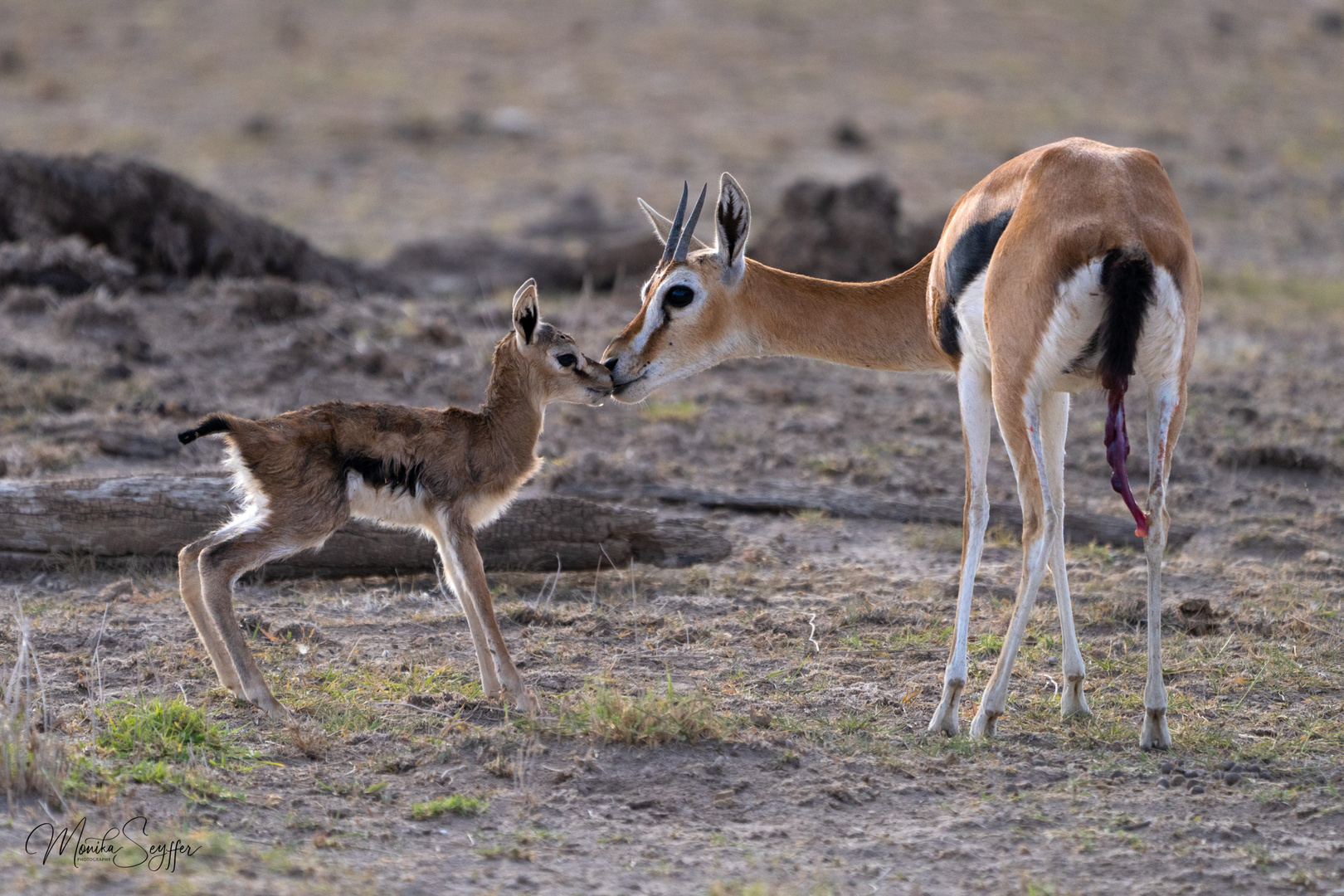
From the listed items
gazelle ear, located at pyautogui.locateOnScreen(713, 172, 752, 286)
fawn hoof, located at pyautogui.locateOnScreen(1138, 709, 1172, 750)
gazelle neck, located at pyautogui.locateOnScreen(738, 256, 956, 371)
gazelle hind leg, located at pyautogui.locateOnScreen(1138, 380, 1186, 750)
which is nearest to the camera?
gazelle hind leg, located at pyautogui.locateOnScreen(1138, 380, 1186, 750)

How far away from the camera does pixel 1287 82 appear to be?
3028 centimetres

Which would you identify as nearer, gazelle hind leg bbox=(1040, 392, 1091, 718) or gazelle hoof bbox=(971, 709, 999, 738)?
gazelle hoof bbox=(971, 709, 999, 738)

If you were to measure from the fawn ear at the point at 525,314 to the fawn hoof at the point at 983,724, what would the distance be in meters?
2.58

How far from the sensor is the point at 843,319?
658 centimetres

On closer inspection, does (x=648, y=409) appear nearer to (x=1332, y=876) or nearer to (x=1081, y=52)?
(x=1332, y=876)

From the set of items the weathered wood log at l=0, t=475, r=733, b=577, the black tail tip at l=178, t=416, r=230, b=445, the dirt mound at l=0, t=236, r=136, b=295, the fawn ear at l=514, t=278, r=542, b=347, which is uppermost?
the dirt mound at l=0, t=236, r=136, b=295

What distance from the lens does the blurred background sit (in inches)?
814

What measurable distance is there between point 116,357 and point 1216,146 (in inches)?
821

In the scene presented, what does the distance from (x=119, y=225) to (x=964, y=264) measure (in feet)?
31.2

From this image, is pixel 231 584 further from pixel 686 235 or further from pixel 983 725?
pixel 983 725

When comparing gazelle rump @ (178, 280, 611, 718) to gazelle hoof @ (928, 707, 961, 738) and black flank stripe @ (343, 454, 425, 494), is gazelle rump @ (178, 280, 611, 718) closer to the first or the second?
black flank stripe @ (343, 454, 425, 494)

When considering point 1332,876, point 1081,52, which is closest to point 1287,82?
point 1081,52

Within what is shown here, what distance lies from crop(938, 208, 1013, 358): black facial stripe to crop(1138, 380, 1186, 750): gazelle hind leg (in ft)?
3.18

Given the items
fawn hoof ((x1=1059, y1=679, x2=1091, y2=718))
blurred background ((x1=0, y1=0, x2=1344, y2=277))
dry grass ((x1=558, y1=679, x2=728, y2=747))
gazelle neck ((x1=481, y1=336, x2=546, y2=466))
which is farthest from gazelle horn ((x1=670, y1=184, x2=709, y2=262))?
blurred background ((x1=0, y1=0, x2=1344, y2=277))
